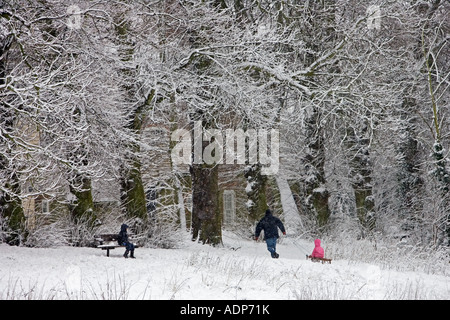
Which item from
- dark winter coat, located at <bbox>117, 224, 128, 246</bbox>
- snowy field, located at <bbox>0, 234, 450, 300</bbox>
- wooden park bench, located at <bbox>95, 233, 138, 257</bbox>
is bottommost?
snowy field, located at <bbox>0, 234, 450, 300</bbox>

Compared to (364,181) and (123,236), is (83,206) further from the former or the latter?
(364,181)

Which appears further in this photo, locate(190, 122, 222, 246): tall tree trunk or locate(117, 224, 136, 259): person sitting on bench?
locate(190, 122, 222, 246): tall tree trunk

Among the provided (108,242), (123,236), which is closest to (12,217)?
(108,242)

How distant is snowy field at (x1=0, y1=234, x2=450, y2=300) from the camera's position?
7.80 meters

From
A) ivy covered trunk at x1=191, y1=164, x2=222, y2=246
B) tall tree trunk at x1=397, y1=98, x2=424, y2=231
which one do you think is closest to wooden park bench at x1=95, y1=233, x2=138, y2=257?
ivy covered trunk at x1=191, y1=164, x2=222, y2=246

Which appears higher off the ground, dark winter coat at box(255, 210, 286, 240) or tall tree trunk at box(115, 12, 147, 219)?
tall tree trunk at box(115, 12, 147, 219)

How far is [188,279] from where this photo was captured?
28.9 feet

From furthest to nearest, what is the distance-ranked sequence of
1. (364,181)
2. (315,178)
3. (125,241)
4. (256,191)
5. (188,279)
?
(364,181)
(315,178)
(256,191)
(125,241)
(188,279)

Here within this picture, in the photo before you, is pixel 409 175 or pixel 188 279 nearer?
pixel 188 279

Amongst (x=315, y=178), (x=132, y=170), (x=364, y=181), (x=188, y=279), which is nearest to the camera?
(x=188, y=279)

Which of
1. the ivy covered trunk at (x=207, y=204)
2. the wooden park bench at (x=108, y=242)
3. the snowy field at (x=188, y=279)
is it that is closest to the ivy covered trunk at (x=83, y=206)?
the wooden park bench at (x=108, y=242)

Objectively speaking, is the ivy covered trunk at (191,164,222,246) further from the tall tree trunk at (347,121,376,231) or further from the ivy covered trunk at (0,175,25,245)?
the tall tree trunk at (347,121,376,231)

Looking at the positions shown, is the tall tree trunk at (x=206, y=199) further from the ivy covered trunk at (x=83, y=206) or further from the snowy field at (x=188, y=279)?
the snowy field at (x=188, y=279)

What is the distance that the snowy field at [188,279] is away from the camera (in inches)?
307
